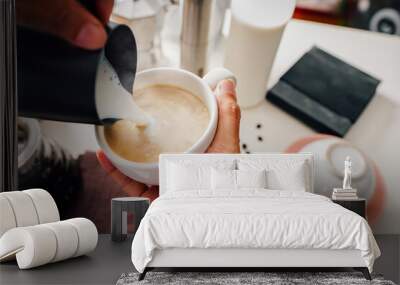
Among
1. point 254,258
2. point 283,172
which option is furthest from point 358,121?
point 254,258

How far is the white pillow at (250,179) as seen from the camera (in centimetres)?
592

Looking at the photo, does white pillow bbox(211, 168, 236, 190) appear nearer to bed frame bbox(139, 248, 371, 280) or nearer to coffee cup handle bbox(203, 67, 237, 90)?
coffee cup handle bbox(203, 67, 237, 90)

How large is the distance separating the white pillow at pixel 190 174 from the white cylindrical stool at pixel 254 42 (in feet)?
2.75

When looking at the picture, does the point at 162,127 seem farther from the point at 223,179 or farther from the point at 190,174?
the point at 223,179

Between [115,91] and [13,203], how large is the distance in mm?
1920

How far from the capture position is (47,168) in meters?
6.87

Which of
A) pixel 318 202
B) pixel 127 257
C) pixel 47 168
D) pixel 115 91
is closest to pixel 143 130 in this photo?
pixel 115 91

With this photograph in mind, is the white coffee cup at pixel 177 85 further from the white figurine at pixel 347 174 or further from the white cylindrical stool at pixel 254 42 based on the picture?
the white figurine at pixel 347 174

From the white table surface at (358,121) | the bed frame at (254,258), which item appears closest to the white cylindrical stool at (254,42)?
the white table surface at (358,121)

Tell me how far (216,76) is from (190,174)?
1.16m

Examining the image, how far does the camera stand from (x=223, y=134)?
263 inches

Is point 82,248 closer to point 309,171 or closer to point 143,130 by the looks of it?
point 143,130

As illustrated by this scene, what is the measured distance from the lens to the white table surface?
675cm

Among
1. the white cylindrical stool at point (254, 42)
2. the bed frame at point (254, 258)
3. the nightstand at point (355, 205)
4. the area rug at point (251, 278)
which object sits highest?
the white cylindrical stool at point (254, 42)
